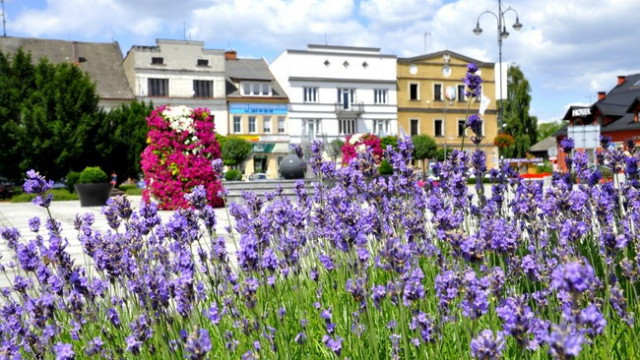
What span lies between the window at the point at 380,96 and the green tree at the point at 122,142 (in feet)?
77.3

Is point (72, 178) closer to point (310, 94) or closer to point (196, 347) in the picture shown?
point (196, 347)

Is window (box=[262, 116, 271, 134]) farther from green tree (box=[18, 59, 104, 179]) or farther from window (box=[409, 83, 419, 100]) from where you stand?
green tree (box=[18, 59, 104, 179])

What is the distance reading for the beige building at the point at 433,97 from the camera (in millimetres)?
51188

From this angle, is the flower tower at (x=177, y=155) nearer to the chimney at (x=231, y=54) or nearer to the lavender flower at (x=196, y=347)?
the lavender flower at (x=196, y=347)

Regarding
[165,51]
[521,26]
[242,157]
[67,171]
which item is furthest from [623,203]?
[165,51]

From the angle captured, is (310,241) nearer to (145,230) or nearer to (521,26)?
(145,230)

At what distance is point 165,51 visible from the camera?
43.1 meters

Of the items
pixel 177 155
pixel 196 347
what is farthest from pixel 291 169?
pixel 196 347

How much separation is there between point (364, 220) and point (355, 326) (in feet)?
3.22

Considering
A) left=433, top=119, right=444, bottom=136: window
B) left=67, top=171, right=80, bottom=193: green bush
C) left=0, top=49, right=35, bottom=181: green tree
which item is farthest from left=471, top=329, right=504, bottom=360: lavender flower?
left=433, top=119, right=444, bottom=136: window

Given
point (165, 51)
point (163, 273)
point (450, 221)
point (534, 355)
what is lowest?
point (534, 355)

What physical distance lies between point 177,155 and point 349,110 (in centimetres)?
3441

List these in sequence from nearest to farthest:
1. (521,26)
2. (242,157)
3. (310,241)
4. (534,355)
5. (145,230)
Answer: (534,355), (145,230), (310,241), (521,26), (242,157)

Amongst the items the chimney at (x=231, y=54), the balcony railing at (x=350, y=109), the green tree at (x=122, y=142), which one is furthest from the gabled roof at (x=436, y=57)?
the green tree at (x=122, y=142)
